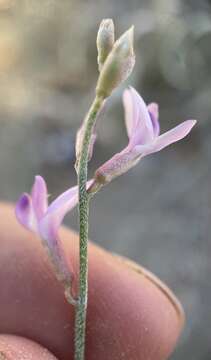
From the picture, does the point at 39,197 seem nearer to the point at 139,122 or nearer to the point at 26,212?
the point at 26,212

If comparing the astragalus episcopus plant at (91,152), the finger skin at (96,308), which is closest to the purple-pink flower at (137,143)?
the astragalus episcopus plant at (91,152)

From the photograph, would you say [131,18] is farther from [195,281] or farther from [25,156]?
[195,281]

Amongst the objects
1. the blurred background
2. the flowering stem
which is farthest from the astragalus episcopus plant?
the blurred background

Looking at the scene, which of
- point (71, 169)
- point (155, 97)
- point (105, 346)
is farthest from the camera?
point (155, 97)

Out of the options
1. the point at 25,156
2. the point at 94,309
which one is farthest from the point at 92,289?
the point at 25,156

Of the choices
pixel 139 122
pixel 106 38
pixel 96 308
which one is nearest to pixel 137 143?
pixel 139 122

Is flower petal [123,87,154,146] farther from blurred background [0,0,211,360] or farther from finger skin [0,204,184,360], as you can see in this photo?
blurred background [0,0,211,360]

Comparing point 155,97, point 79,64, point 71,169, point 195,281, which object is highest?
point 79,64
